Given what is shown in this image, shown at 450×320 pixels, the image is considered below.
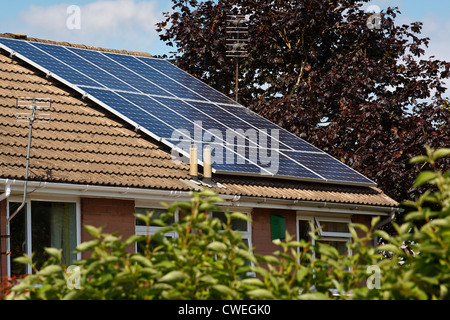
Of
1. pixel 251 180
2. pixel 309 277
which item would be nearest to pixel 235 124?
pixel 251 180

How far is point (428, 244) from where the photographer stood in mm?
5062

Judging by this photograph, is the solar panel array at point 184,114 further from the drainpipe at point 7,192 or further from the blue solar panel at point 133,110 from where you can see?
the drainpipe at point 7,192

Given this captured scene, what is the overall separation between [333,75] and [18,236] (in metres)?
13.7

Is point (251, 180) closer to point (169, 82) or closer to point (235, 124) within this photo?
point (235, 124)

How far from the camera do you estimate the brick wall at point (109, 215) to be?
13844mm

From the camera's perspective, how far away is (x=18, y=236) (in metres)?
13.1

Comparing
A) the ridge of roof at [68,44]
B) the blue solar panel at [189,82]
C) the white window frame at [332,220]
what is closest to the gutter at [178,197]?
the white window frame at [332,220]

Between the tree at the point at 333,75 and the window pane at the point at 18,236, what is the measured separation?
38.9 ft

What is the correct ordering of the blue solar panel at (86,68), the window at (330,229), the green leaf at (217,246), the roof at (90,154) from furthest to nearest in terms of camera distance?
the blue solar panel at (86,68)
the window at (330,229)
the roof at (90,154)
the green leaf at (217,246)

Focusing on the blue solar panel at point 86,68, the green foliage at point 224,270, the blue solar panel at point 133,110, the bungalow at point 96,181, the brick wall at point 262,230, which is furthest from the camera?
the blue solar panel at point 86,68

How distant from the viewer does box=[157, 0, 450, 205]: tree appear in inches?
917

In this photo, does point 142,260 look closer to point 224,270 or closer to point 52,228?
point 224,270

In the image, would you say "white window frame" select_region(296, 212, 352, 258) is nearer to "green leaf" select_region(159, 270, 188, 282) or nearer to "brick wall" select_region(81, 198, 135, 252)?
"brick wall" select_region(81, 198, 135, 252)
